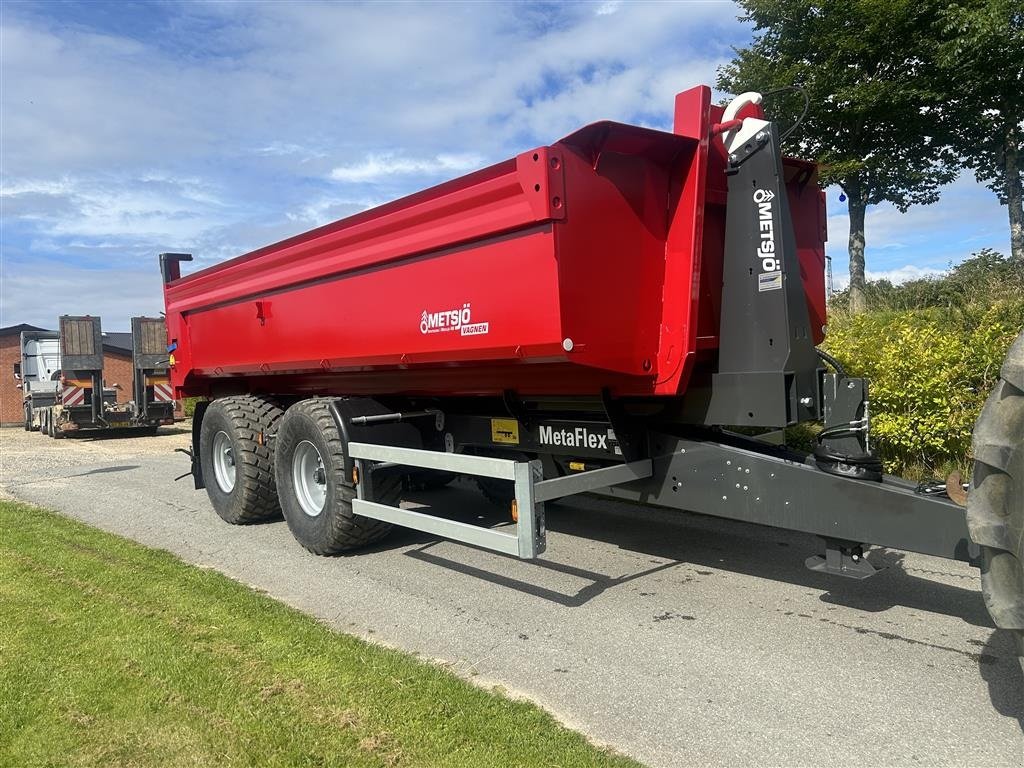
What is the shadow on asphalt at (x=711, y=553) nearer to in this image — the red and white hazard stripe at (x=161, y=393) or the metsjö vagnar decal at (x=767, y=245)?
the metsjö vagnar decal at (x=767, y=245)

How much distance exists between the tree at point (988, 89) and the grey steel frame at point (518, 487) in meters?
14.4

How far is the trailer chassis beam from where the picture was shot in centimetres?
343

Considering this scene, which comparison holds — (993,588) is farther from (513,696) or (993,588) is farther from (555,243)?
(555,243)

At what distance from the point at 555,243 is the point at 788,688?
2.33 meters

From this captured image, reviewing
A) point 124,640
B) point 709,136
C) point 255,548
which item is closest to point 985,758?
point 709,136

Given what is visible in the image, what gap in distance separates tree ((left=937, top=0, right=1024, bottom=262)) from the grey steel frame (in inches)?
567

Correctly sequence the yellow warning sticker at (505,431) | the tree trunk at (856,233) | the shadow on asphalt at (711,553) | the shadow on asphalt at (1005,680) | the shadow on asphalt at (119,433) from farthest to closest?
1. the shadow on asphalt at (119,433)
2. the tree trunk at (856,233)
3. the yellow warning sticker at (505,431)
4. the shadow on asphalt at (711,553)
5. the shadow on asphalt at (1005,680)

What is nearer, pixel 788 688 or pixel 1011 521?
pixel 1011 521

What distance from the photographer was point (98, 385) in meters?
19.5

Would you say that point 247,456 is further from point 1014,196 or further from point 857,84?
point 1014,196

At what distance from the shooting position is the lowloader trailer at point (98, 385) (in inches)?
740

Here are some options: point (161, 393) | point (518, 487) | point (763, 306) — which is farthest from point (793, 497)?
point (161, 393)

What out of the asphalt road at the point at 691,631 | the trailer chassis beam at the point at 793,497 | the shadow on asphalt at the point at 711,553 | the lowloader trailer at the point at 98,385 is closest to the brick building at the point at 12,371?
the lowloader trailer at the point at 98,385

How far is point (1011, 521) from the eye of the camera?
256 centimetres
